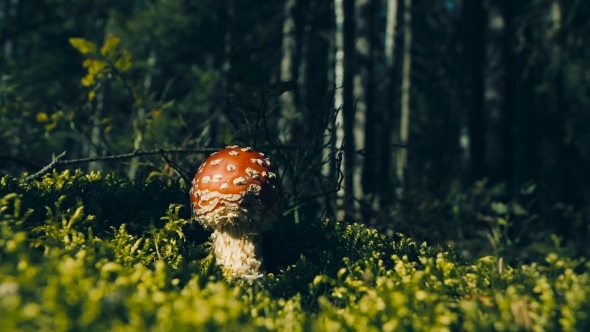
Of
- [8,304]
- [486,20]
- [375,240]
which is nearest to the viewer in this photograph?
[8,304]

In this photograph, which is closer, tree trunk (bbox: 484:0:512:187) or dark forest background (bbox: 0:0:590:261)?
dark forest background (bbox: 0:0:590:261)

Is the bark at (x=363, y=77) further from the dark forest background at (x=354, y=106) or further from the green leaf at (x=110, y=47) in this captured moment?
the green leaf at (x=110, y=47)

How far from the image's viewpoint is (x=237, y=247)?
80.1 inches

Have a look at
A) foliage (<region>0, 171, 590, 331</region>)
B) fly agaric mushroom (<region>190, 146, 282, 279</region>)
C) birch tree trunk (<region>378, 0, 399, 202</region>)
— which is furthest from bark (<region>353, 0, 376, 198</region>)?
fly agaric mushroom (<region>190, 146, 282, 279</region>)

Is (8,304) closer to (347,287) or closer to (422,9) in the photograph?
(347,287)

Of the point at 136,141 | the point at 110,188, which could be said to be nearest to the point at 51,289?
the point at 110,188

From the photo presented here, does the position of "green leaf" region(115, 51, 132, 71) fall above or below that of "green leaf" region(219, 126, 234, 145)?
above

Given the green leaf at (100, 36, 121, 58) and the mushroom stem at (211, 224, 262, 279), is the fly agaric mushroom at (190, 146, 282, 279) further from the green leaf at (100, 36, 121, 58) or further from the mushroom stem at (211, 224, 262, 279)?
the green leaf at (100, 36, 121, 58)

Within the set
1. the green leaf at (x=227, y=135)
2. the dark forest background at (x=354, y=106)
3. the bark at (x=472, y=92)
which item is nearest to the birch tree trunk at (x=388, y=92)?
the dark forest background at (x=354, y=106)

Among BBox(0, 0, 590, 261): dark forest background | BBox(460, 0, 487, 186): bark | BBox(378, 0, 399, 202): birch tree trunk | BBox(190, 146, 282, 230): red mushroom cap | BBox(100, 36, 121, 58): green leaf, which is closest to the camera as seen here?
BBox(190, 146, 282, 230): red mushroom cap

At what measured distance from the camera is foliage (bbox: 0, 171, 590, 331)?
104 cm

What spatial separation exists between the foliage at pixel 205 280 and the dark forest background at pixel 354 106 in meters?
0.39

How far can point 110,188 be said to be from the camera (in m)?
2.15

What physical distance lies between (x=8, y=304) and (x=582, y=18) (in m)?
8.04
